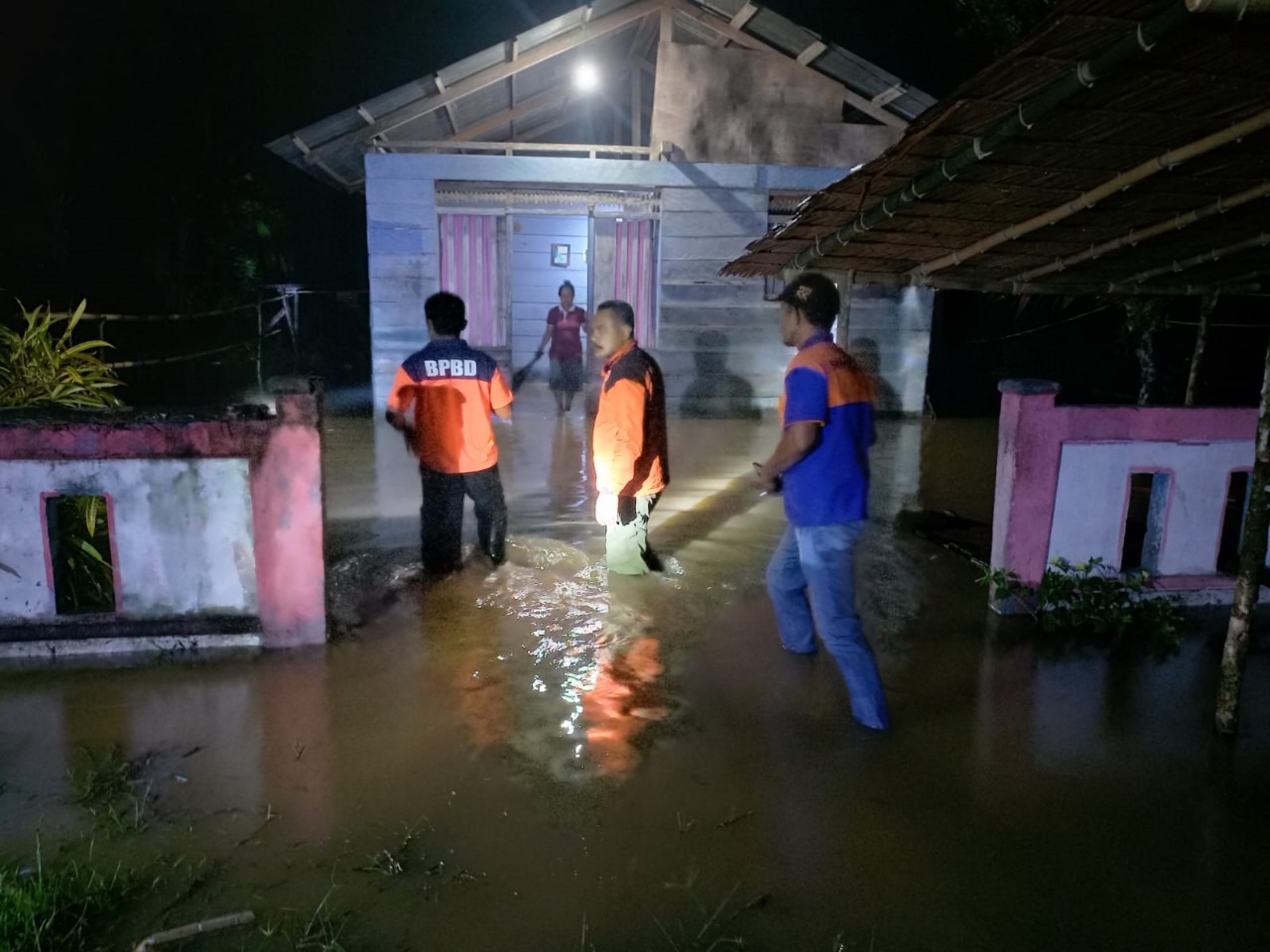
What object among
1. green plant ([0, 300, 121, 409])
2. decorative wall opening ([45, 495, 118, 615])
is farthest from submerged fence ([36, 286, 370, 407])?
decorative wall opening ([45, 495, 118, 615])

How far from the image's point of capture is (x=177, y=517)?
14.3 feet

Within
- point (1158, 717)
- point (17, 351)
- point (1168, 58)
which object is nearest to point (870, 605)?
point (1158, 717)

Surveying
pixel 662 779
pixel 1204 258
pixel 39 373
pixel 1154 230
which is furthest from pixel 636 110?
pixel 662 779

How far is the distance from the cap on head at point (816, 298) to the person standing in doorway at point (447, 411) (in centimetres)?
214

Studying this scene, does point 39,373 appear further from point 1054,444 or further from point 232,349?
point 232,349

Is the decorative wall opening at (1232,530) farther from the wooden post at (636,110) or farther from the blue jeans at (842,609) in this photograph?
the wooden post at (636,110)

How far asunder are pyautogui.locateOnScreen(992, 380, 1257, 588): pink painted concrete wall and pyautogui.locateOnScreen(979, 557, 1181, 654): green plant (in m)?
0.08

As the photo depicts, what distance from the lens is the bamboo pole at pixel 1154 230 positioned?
470 cm

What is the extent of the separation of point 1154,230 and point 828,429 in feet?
10.1

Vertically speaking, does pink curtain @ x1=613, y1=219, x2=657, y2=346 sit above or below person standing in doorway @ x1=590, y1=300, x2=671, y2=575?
above

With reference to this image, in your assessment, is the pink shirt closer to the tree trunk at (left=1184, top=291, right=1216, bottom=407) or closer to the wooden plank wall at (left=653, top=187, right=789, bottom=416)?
the wooden plank wall at (left=653, top=187, right=789, bottom=416)

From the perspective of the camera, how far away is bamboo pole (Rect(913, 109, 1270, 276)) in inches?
151

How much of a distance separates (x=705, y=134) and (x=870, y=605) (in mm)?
8631

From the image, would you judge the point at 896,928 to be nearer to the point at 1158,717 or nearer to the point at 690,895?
the point at 690,895
